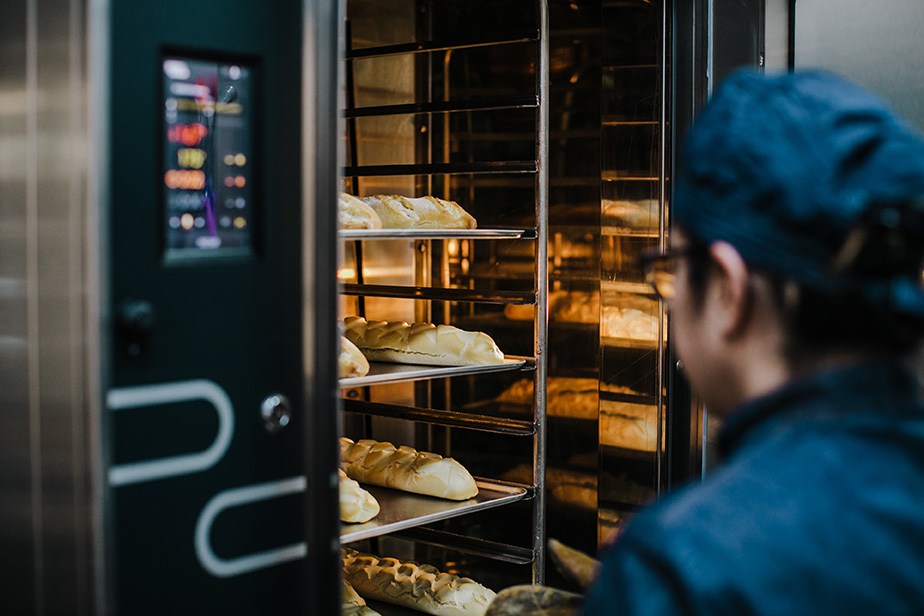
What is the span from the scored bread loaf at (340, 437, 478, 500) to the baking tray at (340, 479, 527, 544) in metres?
0.02

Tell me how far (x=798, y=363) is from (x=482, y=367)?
172 cm

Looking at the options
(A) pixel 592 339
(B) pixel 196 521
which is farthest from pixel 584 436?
(B) pixel 196 521

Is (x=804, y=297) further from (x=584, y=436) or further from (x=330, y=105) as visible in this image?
(x=584, y=436)

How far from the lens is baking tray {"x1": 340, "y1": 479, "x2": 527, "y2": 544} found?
2.32 metres

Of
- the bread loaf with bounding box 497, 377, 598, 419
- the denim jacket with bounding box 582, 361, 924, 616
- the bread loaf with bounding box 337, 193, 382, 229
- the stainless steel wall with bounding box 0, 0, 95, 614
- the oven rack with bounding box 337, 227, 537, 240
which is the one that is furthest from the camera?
the bread loaf with bounding box 497, 377, 598, 419

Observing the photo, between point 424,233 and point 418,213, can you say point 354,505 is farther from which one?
point 418,213

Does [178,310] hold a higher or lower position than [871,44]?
lower

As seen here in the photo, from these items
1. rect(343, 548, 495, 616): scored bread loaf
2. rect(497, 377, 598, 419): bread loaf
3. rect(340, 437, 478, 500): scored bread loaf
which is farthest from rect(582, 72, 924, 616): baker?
rect(497, 377, 598, 419): bread loaf

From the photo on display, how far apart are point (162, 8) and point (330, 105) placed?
1.01 ft

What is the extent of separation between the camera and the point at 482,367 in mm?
2568

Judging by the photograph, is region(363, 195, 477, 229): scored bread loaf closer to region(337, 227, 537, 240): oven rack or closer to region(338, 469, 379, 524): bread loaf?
region(337, 227, 537, 240): oven rack

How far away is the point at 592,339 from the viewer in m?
3.03

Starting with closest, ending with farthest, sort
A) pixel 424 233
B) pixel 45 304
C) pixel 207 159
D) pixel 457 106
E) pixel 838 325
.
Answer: pixel 838 325
pixel 45 304
pixel 207 159
pixel 424 233
pixel 457 106

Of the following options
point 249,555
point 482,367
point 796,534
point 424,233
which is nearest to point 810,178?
point 796,534
